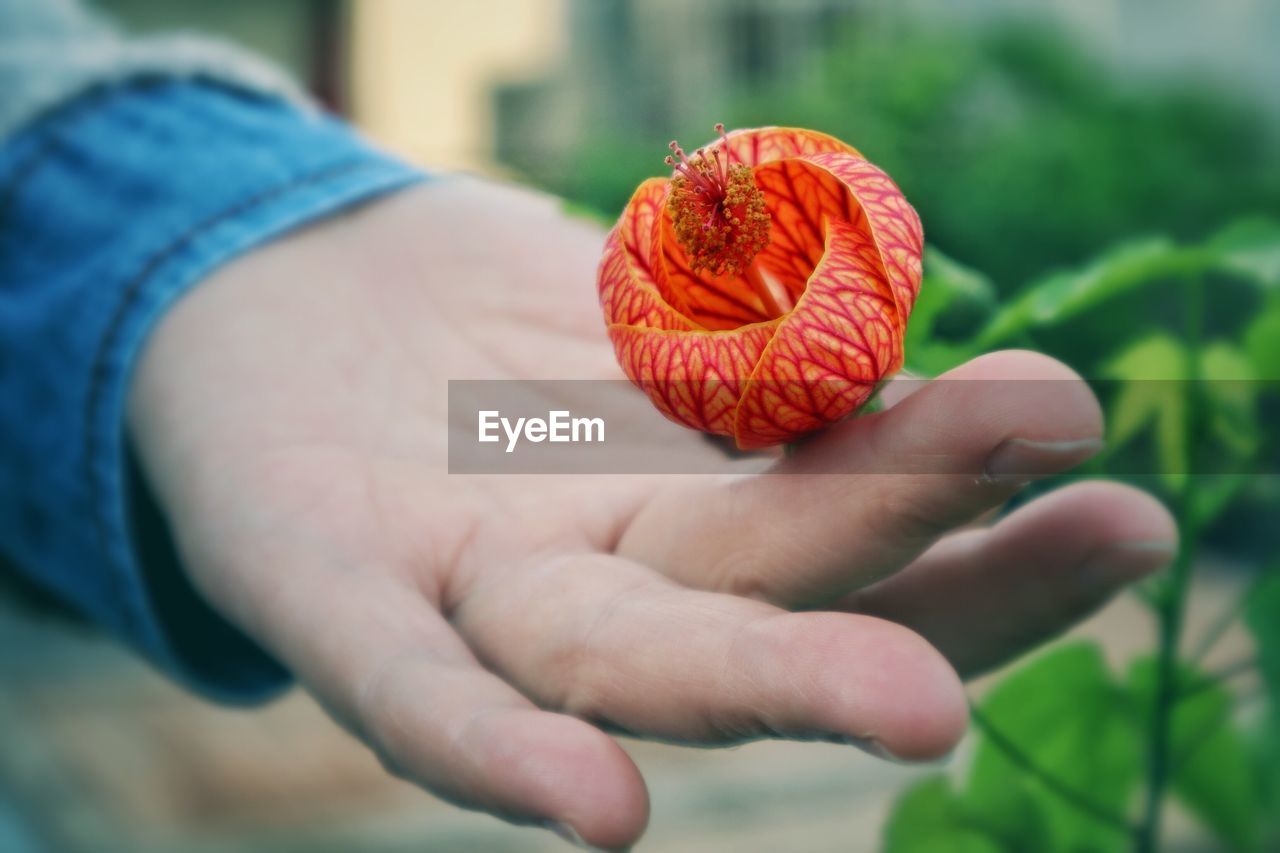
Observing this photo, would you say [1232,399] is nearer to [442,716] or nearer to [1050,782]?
[1050,782]

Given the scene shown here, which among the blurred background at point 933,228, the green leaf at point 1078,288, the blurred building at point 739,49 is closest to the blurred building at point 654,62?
the blurred building at point 739,49

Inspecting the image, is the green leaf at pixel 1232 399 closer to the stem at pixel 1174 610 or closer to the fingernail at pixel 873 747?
the stem at pixel 1174 610

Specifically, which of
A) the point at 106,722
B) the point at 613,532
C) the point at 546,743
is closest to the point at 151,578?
the point at 613,532

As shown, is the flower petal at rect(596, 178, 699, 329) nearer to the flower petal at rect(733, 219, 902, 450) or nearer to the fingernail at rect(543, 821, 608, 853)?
the flower petal at rect(733, 219, 902, 450)

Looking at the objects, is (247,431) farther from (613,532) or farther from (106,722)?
(106,722)

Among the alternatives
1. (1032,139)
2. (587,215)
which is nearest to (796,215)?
(587,215)

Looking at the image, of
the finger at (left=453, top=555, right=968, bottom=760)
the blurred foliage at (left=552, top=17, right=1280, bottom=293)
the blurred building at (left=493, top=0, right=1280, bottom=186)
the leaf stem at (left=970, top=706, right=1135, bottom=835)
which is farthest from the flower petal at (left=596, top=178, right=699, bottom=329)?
the blurred building at (left=493, top=0, right=1280, bottom=186)
